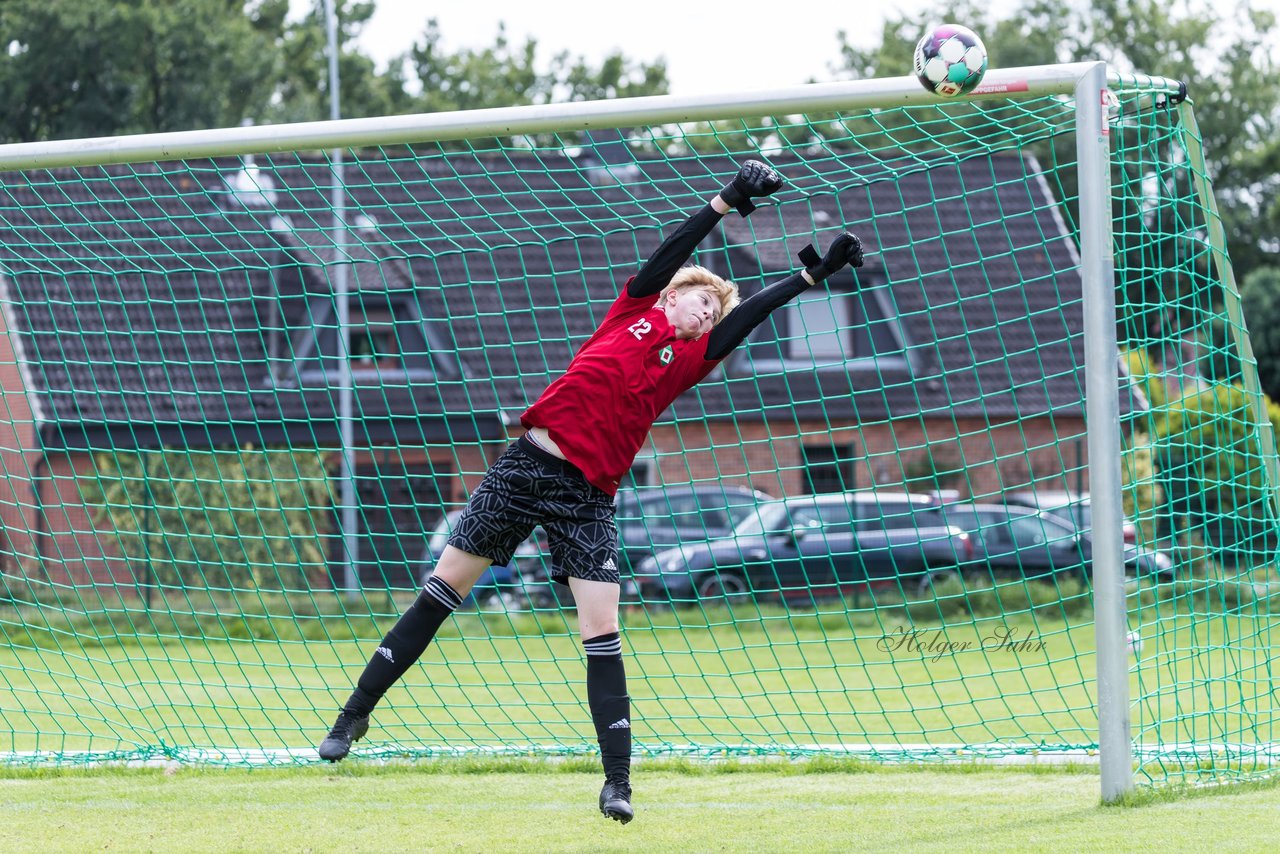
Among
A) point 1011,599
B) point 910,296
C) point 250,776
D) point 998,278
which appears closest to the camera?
point 250,776

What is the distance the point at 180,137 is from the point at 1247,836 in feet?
12.8

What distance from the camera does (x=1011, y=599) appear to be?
→ 11070mm

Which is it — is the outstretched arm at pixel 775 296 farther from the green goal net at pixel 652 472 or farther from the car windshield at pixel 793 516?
the car windshield at pixel 793 516

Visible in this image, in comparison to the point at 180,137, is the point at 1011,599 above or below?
below

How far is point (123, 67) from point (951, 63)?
89.9 ft

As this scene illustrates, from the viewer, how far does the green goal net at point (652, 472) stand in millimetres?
5230

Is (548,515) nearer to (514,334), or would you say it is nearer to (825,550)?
(825,550)

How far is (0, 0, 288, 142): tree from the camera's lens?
89.1ft

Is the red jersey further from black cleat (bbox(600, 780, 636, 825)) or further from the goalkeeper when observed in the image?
black cleat (bbox(600, 780, 636, 825))

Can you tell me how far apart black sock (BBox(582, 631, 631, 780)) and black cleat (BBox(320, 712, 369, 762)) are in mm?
669

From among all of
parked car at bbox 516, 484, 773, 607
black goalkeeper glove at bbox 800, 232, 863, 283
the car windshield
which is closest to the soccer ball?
black goalkeeper glove at bbox 800, 232, 863, 283

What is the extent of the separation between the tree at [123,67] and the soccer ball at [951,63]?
25934 millimetres

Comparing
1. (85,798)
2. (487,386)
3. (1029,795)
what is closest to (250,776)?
(85,798)

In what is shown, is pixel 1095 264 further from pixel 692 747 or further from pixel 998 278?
pixel 998 278
